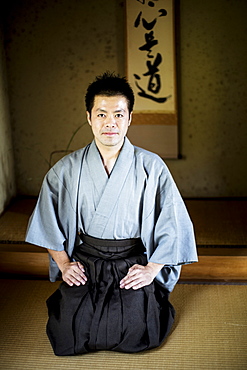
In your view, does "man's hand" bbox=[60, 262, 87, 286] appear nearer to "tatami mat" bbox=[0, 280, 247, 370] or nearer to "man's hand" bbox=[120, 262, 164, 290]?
"man's hand" bbox=[120, 262, 164, 290]

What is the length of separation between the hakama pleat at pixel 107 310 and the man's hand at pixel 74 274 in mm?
35

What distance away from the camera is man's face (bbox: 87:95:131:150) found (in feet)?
8.61

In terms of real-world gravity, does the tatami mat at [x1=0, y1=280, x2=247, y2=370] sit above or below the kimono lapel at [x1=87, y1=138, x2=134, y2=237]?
below

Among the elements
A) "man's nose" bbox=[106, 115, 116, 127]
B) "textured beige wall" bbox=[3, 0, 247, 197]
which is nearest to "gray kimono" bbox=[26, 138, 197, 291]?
"man's nose" bbox=[106, 115, 116, 127]

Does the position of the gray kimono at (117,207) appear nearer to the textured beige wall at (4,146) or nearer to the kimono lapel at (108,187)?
the kimono lapel at (108,187)

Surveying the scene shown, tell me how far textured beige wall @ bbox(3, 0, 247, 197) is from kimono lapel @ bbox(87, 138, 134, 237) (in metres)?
1.85

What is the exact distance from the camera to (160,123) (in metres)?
4.40

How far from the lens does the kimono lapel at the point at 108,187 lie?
8.93 ft

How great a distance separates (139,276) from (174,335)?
416mm

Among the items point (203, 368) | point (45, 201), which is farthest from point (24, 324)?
point (203, 368)

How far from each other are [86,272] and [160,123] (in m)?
1.99

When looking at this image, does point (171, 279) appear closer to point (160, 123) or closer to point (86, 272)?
point (86, 272)

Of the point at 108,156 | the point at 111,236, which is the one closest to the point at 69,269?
the point at 111,236

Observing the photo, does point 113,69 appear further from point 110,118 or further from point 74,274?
point 74,274
